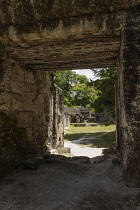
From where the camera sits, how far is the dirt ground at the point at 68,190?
2260 mm

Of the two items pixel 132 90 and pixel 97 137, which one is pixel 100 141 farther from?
pixel 132 90

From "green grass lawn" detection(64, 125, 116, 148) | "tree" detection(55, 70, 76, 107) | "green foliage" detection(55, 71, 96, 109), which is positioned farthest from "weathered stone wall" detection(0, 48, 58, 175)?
"green foliage" detection(55, 71, 96, 109)

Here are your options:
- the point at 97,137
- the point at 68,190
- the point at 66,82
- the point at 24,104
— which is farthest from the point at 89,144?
the point at 66,82

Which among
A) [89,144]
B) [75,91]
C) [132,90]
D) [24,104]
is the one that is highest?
[75,91]

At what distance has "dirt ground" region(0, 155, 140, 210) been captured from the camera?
226 cm

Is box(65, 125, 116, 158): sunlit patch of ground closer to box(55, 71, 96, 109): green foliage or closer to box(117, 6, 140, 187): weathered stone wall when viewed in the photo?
box(117, 6, 140, 187): weathered stone wall

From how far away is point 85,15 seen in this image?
2660 millimetres

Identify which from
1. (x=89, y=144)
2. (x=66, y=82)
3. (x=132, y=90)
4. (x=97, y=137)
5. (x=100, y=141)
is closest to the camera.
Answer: (x=132, y=90)

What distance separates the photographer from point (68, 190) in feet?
8.75

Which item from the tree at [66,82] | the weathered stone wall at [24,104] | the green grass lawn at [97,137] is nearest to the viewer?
the weathered stone wall at [24,104]

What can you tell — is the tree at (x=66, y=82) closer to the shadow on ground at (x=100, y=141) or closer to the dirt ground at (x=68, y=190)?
the shadow on ground at (x=100, y=141)

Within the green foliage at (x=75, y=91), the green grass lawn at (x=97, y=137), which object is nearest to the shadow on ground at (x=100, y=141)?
the green grass lawn at (x=97, y=137)

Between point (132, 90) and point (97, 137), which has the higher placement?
point (132, 90)

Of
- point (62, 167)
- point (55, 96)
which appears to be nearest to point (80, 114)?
point (55, 96)
